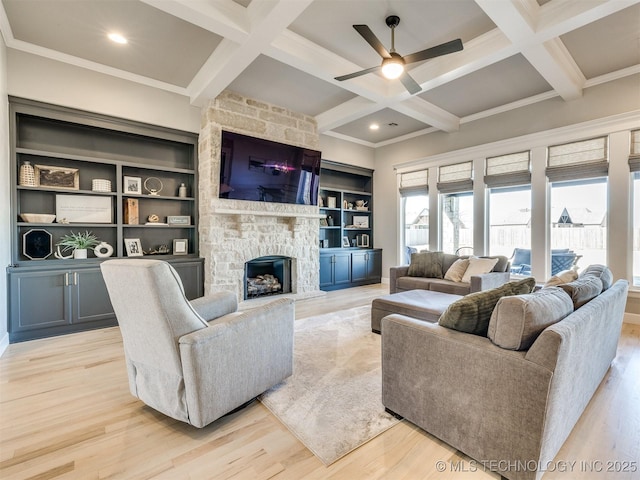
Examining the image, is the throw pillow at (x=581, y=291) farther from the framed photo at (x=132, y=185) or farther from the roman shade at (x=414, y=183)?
Answer: the framed photo at (x=132, y=185)

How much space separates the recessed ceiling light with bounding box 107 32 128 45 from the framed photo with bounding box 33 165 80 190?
165 centimetres

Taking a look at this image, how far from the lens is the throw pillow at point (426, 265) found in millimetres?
4762

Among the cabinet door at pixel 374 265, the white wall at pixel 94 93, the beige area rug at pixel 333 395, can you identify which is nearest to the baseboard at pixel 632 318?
the beige area rug at pixel 333 395

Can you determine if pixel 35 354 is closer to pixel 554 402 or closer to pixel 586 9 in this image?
pixel 554 402

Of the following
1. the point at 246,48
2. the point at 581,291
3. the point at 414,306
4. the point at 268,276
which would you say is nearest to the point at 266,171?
the point at 268,276

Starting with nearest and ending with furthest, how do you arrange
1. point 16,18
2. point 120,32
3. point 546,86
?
point 16,18 < point 120,32 < point 546,86

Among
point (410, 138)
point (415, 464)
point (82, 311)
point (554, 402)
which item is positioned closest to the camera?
point (554, 402)

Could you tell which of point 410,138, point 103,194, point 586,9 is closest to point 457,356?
point 586,9

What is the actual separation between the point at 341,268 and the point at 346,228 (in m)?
0.93

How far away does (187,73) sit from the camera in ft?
12.8

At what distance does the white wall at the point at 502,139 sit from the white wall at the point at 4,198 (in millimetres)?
5951

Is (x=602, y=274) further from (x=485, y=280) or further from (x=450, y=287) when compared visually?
(x=450, y=287)

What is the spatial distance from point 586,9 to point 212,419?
4141 millimetres

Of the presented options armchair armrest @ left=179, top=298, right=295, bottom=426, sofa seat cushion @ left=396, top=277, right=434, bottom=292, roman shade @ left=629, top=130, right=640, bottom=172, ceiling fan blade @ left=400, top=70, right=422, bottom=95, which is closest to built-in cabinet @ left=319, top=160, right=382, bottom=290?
sofa seat cushion @ left=396, top=277, right=434, bottom=292
